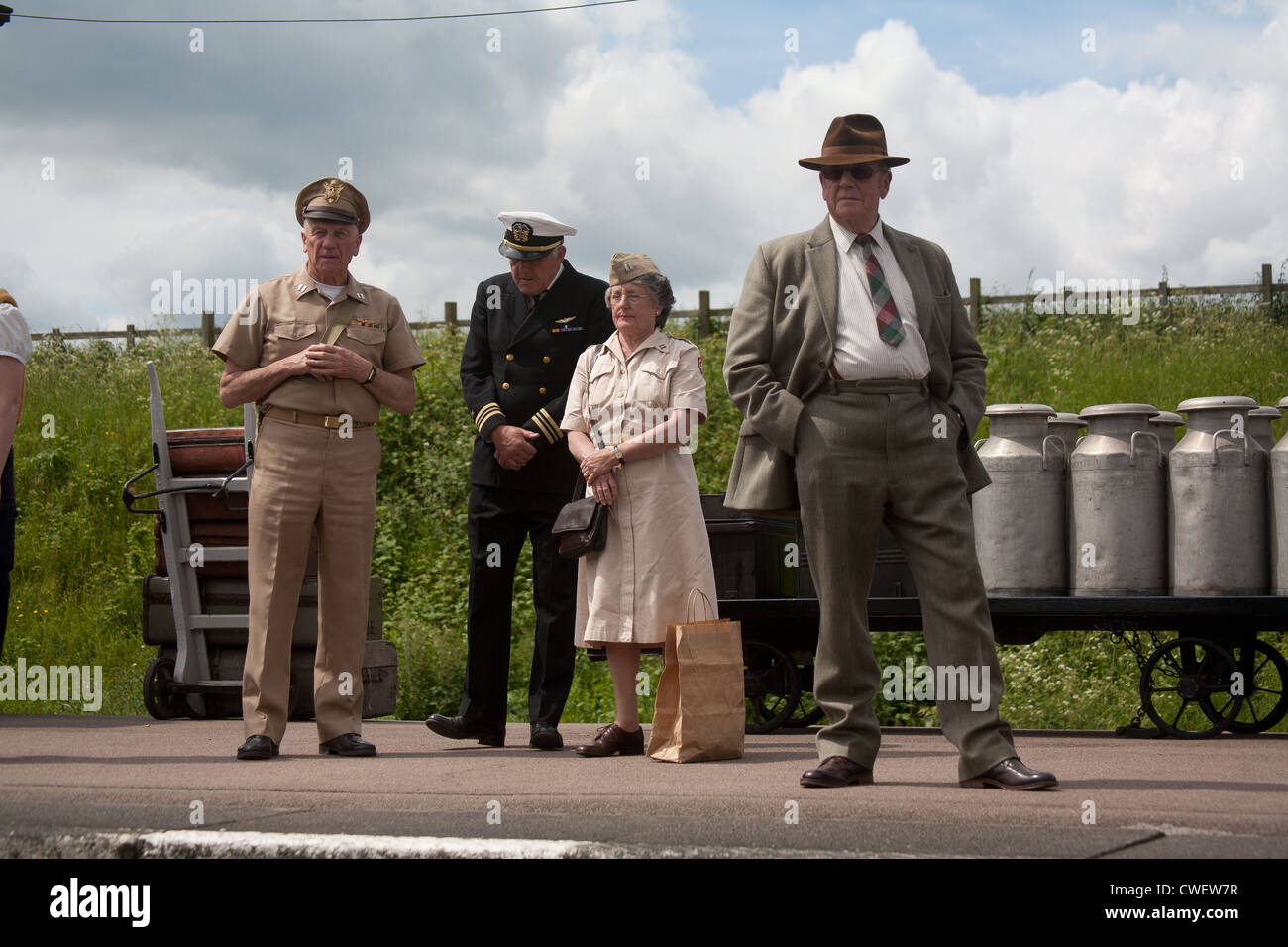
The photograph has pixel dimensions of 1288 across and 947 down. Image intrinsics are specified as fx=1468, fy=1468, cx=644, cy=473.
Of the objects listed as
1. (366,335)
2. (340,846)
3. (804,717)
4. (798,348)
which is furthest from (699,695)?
(804,717)

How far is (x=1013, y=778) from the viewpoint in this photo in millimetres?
5121

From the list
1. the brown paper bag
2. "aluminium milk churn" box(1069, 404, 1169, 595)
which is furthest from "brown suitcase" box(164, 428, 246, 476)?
"aluminium milk churn" box(1069, 404, 1169, 595)

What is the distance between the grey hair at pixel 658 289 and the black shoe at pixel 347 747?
242 cm

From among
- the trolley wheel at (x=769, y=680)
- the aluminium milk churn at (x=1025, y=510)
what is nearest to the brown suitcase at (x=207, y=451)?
the trolley wheel at (x=769, y=680)

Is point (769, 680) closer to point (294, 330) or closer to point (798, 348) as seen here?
point (294, 330)

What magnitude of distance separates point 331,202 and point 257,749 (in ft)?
8.38

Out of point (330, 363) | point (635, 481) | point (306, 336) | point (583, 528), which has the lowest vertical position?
point (583, 528)

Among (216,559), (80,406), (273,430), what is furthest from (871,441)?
(80,406)

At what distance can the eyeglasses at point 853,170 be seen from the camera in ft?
18.2

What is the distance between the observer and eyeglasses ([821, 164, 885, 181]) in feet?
18.2

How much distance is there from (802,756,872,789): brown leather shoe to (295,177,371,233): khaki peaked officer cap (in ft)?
11.3

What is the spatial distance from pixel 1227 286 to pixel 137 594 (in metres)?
17.4
